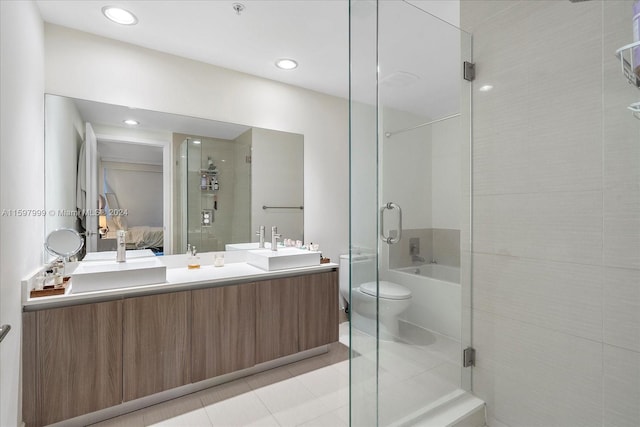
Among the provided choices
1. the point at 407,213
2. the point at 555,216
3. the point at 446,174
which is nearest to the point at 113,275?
the point at 407,213

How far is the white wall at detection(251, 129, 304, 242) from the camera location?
2938 millimetres

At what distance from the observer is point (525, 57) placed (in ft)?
4.97

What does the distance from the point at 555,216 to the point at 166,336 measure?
7.43ft

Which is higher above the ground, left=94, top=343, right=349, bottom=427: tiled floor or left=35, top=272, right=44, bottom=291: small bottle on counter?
left=35, top=272, right=44, bottom=291: small bottle on counter

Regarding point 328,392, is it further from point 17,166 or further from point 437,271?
point 17,166

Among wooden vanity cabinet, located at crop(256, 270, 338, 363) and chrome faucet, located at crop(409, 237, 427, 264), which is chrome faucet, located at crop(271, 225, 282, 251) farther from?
chrome faucet, located at crop(409, 237, 427, 264)

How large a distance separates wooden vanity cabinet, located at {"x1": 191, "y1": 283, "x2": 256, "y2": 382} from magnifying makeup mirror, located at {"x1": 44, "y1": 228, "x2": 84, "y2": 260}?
0.80 meters

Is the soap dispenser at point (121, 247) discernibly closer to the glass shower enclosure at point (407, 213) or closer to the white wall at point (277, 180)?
the white wall at point (277, 180)

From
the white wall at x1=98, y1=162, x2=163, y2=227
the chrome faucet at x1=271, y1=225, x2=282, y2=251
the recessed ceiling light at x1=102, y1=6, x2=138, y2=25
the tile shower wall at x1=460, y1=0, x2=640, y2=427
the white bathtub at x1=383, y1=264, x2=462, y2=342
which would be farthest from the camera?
the chrome faucet at x1=271, y1=225, x2=282, y2=251

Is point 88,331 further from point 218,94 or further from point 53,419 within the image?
point 218,94

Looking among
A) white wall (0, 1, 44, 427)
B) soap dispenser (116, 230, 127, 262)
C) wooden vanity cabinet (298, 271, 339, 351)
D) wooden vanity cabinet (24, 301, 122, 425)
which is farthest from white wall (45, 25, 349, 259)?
wooden vanity cabinet (24, 301, 122, 425)

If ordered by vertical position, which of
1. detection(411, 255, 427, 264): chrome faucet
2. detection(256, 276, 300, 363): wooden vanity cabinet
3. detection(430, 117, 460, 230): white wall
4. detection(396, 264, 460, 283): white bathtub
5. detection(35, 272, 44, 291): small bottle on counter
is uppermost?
detection(430, 117, 460, 230): white wall

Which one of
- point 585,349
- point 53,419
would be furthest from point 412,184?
point 53,419

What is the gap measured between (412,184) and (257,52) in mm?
1754
